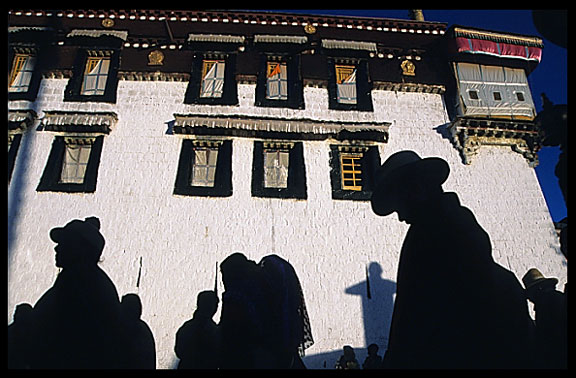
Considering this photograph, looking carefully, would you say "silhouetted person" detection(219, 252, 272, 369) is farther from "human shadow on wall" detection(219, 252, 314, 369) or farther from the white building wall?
Result: the white building wall

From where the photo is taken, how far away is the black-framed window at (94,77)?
45.7 feet

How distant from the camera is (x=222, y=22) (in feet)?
50.4

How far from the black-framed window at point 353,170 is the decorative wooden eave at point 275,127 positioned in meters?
0.46

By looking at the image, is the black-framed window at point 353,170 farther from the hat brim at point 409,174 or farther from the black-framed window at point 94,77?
the hat brim at point 409,174

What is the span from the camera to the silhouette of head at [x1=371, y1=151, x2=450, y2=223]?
11.0ft

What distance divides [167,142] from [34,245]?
477cm

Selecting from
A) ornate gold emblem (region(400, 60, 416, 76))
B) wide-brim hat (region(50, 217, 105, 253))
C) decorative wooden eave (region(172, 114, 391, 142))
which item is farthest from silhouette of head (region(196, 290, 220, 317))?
ornate gold emblem (region(400, 60, 416, 76))

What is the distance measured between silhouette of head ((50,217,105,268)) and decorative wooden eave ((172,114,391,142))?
989 cm

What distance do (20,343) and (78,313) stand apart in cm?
47

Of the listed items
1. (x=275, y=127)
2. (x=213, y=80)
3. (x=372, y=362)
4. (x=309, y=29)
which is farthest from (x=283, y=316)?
(x=309, y=29)

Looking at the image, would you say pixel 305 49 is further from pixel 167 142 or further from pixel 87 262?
pixel 87 262

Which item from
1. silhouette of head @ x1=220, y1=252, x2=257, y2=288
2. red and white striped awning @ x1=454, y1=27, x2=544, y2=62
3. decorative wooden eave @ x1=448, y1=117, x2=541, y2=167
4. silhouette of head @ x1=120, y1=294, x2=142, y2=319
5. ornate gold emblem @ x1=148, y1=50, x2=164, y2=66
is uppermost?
red and white striped awning @ x1=454, y1=27, x2=544, y2=62

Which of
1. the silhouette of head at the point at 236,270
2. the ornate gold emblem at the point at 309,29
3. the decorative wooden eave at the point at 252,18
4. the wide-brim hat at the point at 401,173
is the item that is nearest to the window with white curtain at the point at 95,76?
the decorative wooden eave at the point at 252,18

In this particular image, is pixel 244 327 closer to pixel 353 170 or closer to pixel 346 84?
pixel 353 170
